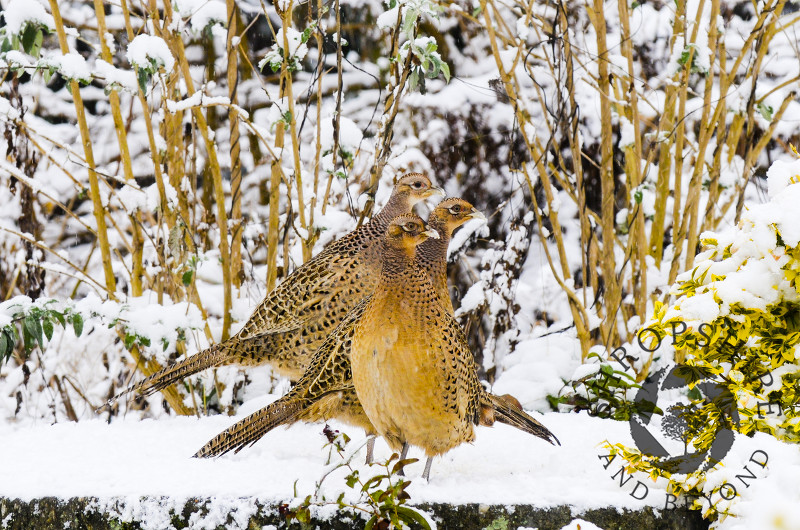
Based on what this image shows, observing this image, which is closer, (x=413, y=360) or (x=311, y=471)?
(x=413, y=360)

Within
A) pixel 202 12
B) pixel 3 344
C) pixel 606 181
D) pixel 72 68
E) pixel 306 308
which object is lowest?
pixel 3 344

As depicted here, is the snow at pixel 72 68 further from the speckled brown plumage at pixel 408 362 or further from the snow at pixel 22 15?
the speckled brown plumage at pixel 408 362

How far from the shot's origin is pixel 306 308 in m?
3.30

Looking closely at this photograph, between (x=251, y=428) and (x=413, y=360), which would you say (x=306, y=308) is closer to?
(x=251, y=428)

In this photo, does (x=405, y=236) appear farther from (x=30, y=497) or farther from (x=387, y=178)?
(x=387, y=178)

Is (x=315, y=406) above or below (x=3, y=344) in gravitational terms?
below

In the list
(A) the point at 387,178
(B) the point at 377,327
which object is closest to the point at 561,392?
(B) the point at 377,327

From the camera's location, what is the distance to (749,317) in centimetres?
218

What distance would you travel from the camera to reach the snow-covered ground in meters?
2.22

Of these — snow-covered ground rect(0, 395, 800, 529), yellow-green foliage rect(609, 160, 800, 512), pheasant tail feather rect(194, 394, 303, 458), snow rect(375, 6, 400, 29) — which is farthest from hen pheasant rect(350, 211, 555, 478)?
snow rect(375, 6, 400, 29)

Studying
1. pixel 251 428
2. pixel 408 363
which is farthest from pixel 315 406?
pixel 408 363

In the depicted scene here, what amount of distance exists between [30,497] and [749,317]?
2.01 meters

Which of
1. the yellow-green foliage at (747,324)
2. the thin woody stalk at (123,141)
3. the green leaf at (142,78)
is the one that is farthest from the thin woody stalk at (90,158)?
the yellow-green foliage at (747,324)

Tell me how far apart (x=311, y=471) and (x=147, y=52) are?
1.61 metres
